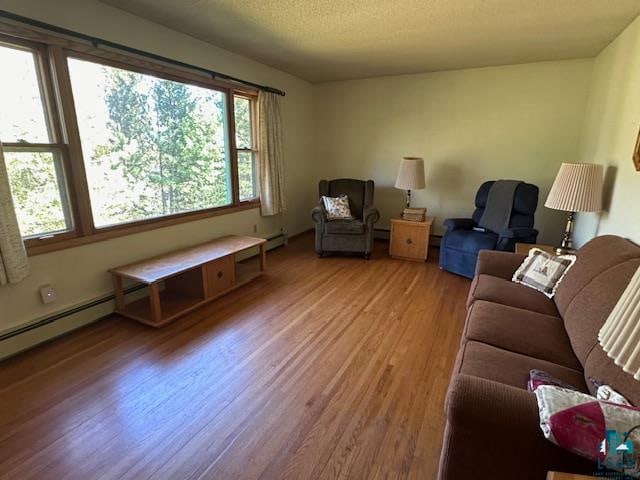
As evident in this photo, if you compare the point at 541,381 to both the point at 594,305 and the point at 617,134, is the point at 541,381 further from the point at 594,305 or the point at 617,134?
the point at 617,134

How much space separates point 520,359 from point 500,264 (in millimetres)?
1162

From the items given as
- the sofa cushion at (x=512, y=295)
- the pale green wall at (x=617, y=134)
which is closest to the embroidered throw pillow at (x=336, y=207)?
the sofa cushion at (x=512, y=295)

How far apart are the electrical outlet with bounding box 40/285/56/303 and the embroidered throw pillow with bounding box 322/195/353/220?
2868 mm

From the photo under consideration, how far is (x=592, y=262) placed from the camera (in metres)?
1.81

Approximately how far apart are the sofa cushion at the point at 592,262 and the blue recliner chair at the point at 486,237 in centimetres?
115

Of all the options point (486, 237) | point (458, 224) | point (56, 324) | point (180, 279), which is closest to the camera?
point (56, 324)

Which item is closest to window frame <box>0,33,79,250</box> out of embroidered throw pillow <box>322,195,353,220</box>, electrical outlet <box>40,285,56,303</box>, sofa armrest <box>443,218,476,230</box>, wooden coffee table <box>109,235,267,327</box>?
electrical outlet <box>40,285,56,303</box>

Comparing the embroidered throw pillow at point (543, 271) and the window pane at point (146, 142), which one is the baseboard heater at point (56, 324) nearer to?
the window pane at point (146, 142)

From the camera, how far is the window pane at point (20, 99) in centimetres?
197

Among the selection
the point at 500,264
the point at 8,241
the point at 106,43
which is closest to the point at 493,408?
the point at 500,264

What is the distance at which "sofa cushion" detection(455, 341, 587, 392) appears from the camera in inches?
50.3

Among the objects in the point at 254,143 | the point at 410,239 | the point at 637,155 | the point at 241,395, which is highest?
the point at 254,143

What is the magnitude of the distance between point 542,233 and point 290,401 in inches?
154

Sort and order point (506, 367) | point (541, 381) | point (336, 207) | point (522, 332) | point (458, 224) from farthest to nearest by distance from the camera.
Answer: point (336, 207) < point (458, 224) < point (522, 332) < point (506, 367) < point (541, 381)
